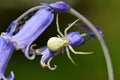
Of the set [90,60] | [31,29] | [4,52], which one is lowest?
[4,52]

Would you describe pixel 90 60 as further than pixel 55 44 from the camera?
Yes

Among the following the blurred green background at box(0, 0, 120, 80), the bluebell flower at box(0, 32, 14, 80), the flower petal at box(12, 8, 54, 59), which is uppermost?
the blurred green background at box(0, 0, 120, 80)

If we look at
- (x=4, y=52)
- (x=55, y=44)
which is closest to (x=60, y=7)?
(x=55, y=44)

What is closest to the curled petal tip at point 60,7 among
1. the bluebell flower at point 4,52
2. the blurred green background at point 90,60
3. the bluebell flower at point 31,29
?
the bluebell flower at point 31,29

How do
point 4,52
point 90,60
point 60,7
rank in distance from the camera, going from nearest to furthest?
point 60,7 < point 4,52 < point 90,60

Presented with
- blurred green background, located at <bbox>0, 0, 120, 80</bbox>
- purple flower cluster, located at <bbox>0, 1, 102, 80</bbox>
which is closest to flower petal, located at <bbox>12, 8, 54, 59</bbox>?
purple flower cluster, located at <bbox>0, 1, 102, 80</bbox>

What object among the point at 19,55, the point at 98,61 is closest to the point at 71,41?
the point at 98,61

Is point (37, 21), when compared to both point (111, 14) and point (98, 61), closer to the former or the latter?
point (98, 61)

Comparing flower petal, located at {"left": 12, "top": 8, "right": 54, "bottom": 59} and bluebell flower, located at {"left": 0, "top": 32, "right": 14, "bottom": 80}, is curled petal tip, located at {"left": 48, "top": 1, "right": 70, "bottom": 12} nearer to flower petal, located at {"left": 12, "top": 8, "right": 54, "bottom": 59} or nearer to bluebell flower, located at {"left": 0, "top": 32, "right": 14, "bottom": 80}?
flower petal, located at {"left": 12, "top": 8, "right": 54, "bottom": 59}

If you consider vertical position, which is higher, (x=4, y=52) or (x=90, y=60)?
(x=90, y=60)

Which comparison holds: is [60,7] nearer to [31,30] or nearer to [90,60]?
[31,30]

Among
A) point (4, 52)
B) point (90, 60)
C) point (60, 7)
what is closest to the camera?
point (60, 7)
